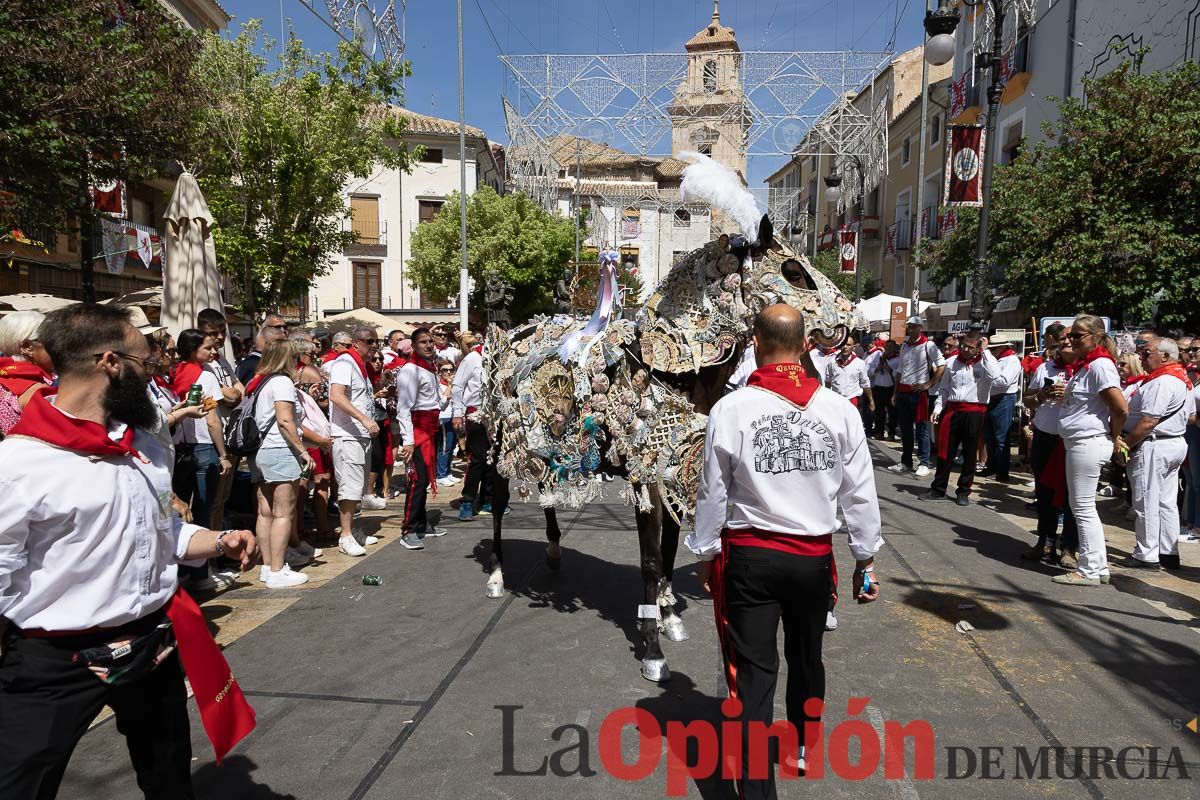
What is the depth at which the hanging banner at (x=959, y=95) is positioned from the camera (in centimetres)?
2248

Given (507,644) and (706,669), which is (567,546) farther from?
(706,669)

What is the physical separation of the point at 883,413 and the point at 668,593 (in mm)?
10086

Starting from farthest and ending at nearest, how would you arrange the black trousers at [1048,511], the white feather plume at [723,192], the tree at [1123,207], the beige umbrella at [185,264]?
the tree at [1123,207]
the beige umbrella at [185,264]
the black trousers at [1048,511]
the white feather plume at [723,192]

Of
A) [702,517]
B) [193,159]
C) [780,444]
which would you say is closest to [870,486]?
[780,444]

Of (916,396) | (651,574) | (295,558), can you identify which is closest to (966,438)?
(916,396)

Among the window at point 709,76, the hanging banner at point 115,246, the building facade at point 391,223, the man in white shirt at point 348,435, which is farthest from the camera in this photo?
the building facade at point 391,223

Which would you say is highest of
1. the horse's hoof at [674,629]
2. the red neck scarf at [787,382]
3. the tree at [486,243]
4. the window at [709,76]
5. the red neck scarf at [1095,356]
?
the window at [709,76]

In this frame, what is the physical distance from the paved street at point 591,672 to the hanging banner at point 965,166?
264 inches

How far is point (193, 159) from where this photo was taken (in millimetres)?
13906

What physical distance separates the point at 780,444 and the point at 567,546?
408 centimetres

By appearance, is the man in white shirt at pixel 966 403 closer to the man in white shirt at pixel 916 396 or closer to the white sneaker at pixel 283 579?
the man in white shirt at pixel 916 396

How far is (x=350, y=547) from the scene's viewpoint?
6.20 meters

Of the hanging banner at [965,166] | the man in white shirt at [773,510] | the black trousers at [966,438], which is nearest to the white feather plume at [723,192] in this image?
the man in white shirt at [773,510]

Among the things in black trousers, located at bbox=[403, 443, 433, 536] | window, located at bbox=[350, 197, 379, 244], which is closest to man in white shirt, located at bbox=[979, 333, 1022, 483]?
black trousers, located at bbox=[403, 443, 433, 536]
